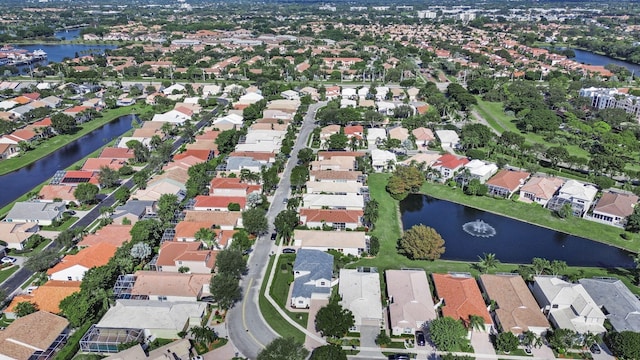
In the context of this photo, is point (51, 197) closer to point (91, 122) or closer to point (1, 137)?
point (1, 137)

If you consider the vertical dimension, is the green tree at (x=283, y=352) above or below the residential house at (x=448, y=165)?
above

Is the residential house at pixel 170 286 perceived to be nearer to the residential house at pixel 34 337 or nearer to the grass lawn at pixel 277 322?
the grass lawn at pixel 277 322

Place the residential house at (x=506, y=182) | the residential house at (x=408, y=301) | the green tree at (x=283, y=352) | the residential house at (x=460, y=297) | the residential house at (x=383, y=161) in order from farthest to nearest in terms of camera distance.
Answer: the residential house at (x=383, y=161)
the residential house at (x=506, y=182)
the residential house at (x=460, y=297)
the residential house at (x=408, y=301)
the green tree at (x=283, y=352)

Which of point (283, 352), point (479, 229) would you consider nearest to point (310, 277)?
point (283, 352)

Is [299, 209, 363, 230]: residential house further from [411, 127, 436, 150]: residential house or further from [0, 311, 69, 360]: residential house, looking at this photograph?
[411, 127, 436, 150]: residential house

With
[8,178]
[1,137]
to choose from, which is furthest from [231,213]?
[1,137]

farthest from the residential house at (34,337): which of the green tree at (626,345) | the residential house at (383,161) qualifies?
the residential house at (383,161)

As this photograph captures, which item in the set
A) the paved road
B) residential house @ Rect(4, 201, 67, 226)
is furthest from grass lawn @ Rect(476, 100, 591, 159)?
residential house @ Rect(4, 201, 67, 226)
